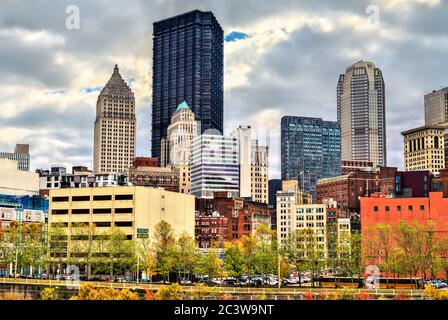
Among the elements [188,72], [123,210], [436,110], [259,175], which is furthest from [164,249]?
[188,72]

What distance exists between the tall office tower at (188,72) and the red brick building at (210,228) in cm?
7134

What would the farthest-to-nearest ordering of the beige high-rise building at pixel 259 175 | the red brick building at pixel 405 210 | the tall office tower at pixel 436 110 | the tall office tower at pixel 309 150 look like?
the tall office tower at pixel 309 150
the beige high-rise building at pixel 259 175
the red brick building at pixel 405 210
the tall office tower at pixel 436 110

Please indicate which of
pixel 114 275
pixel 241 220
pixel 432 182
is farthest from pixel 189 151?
pixel 114 275

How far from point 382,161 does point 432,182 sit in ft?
310

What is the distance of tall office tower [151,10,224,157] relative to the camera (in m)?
151

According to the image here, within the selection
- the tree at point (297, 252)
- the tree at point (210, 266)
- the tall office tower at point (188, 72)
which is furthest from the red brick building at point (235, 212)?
the tall office tower at point (188, 72)

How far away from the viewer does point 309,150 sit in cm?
13375

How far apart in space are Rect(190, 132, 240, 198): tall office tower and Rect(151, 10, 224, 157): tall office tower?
2623 cm

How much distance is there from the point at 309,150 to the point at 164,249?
92.4 meters

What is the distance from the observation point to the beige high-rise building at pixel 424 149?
83.8m

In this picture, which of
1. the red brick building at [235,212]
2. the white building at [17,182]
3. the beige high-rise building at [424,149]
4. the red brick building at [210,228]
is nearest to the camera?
the white building at [17,182]

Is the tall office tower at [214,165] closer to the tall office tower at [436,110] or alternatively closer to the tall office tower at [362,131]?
the tall office tower at [362,131]

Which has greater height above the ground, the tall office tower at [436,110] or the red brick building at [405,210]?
the tall office tower at [436,110]
